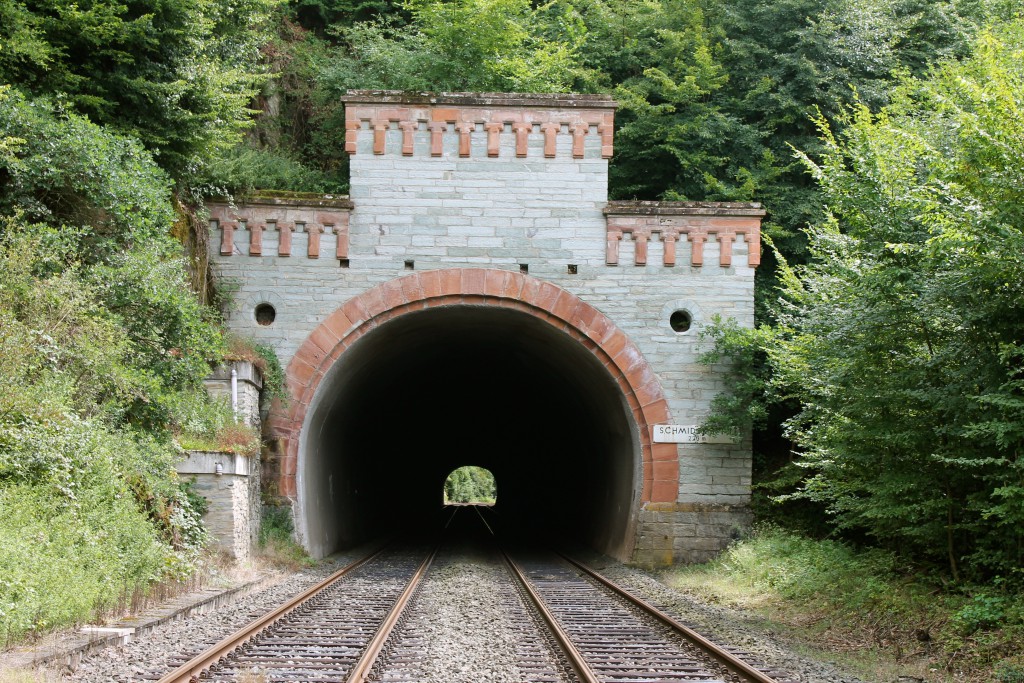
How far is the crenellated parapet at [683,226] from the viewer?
1623 centimetres

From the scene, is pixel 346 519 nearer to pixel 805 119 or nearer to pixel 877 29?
pixel 805 119

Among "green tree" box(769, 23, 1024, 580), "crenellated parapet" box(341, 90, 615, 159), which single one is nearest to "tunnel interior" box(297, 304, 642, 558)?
"crenellated parapet" box(341, 90, 615, 159)

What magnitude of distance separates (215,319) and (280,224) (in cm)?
182

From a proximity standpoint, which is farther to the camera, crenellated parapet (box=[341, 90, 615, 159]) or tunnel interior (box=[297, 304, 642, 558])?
tunnel interior (box=[297, 304, 642, 558])

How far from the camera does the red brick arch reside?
51.8ft

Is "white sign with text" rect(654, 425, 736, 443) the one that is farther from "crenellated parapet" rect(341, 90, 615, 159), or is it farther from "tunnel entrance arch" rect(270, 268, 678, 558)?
"crenellated parapet" rect(341, 90, 615, 159)

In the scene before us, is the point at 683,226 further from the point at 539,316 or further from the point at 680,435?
the point at 680,435

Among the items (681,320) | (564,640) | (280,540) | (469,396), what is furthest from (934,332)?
(469,396)

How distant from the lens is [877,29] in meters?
21.6

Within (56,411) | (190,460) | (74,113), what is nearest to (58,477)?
(56,411)

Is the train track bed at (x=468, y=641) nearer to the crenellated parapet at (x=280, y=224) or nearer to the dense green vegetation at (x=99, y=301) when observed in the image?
the dense green vegetation at (x=99, y=301)

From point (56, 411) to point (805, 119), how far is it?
56.1ft

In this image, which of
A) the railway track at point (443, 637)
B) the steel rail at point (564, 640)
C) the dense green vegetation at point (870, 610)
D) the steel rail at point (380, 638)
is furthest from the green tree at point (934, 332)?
the steel rail at point (380, 638)

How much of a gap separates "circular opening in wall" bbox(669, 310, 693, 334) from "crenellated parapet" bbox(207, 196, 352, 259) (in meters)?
5.35
